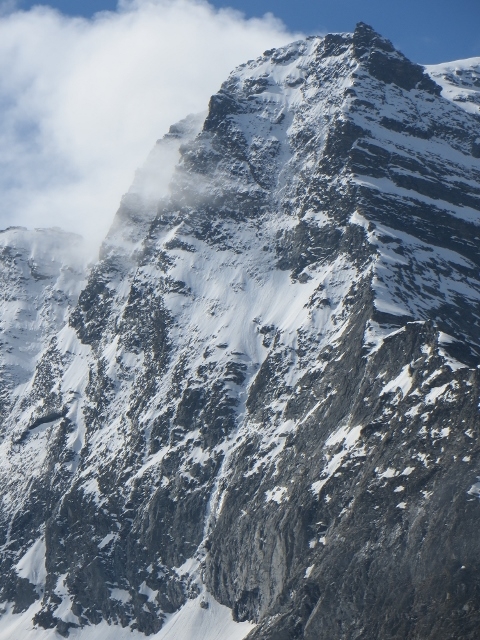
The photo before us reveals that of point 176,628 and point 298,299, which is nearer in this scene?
point 176,628

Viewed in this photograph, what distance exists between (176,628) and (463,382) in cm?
5843

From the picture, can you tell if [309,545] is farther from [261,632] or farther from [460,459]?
[460,459]

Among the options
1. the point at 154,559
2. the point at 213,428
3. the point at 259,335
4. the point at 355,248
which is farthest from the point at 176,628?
the point at 355,248

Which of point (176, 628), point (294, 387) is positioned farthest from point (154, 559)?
point (294, 387)

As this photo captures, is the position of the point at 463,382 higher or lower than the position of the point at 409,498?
higher

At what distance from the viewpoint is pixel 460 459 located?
132 meters

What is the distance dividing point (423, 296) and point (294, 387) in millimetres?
19964

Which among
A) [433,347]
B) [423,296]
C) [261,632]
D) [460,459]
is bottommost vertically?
[261,632]

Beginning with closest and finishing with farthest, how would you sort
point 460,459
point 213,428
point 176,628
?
point 460,459 → point 176,628 → point 213,428

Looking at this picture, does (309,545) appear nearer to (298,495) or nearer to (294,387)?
(298,495)

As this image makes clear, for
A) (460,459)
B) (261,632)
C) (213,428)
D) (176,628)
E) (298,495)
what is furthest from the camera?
(213,428)

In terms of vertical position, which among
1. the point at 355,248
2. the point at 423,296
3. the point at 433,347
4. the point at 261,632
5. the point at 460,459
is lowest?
the point at 261,632

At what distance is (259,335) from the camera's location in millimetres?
197500

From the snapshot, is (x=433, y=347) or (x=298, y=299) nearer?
(x=433, y=347)
